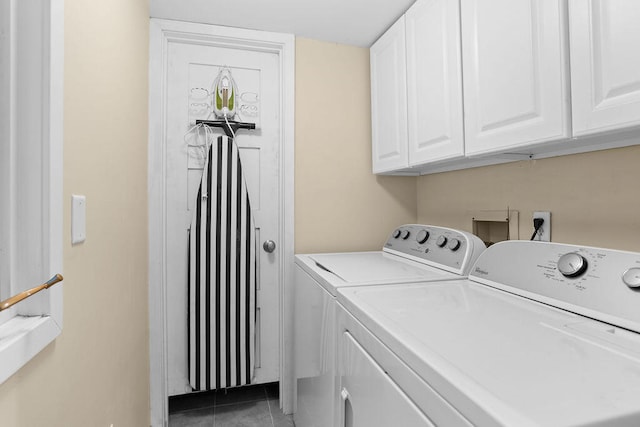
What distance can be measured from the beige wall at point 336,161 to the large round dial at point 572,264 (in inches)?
48.4

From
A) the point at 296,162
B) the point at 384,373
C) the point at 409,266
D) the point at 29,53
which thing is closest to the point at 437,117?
the point at 409,266

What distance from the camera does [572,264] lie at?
967 mm

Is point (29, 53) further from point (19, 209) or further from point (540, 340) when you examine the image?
point (540, 340)

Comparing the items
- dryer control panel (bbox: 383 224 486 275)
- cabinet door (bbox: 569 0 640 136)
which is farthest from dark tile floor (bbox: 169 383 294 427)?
cabinet door (bbox: 569 0 640 136)

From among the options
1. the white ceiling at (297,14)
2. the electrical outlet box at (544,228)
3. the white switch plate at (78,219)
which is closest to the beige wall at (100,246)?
the white switch plate at (78,219)

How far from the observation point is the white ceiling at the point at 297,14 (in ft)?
5.59

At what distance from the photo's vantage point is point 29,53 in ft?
2.20

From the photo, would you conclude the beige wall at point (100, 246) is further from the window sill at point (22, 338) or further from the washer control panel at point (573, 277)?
the washer control panel at point (573, 277)

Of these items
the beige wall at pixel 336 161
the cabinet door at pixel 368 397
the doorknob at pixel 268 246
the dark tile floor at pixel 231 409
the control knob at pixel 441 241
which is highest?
the beige wall at pixel 336 161

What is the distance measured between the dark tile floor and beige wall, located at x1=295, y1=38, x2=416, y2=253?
3.17 ft

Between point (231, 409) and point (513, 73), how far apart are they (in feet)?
7.17

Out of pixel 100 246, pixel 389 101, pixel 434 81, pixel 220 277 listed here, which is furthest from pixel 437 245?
pixel 100 246

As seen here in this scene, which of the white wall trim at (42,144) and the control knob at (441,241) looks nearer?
the white wall trim at (42,144)

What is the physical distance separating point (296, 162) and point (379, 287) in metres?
1.08
